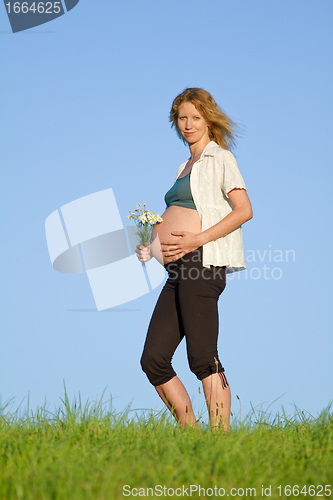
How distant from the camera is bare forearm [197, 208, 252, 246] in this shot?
290cm

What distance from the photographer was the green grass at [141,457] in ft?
5.68

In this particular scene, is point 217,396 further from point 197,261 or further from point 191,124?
point 191,124

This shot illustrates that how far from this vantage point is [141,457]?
206 cm

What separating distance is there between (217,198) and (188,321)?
841 millimetres

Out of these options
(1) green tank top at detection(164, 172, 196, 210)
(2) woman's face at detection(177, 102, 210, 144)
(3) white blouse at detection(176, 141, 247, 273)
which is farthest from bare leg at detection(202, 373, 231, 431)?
(2) woman's face at detection(177, 102, 210, 144)

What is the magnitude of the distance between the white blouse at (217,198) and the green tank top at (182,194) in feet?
0.14

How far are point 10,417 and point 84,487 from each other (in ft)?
4.65

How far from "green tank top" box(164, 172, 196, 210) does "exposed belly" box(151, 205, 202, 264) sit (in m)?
0.03

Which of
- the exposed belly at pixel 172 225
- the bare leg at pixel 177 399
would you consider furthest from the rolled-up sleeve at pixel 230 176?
the bare leg at pixel 177 399

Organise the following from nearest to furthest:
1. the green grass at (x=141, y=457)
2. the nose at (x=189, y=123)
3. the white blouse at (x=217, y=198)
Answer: the green grass at (x=141, y=457) → the white blouse at (x=217, y=198) → the nose at (x=189, y=123)

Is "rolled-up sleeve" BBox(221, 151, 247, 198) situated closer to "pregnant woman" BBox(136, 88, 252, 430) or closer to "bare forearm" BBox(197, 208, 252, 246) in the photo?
"pregnant woman" BBox(136, 88, 252, 430)

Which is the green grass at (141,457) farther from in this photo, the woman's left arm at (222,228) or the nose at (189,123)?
the nose at (189,123)

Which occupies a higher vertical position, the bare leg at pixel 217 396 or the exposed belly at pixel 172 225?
the exposed belly at pixel 172 225

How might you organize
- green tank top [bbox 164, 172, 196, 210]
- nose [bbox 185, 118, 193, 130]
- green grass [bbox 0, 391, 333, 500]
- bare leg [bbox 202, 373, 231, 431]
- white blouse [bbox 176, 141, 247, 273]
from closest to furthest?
green grass [bbox 0, 391, 333, 500] → bare leg [bbox 202, 373, 231, 431] → white blouse [bbox 176, 141, 247, 273] → green tank top [bbox 164, 172, 196, 210] → nose [bbox 185, 118, 193, 130]
